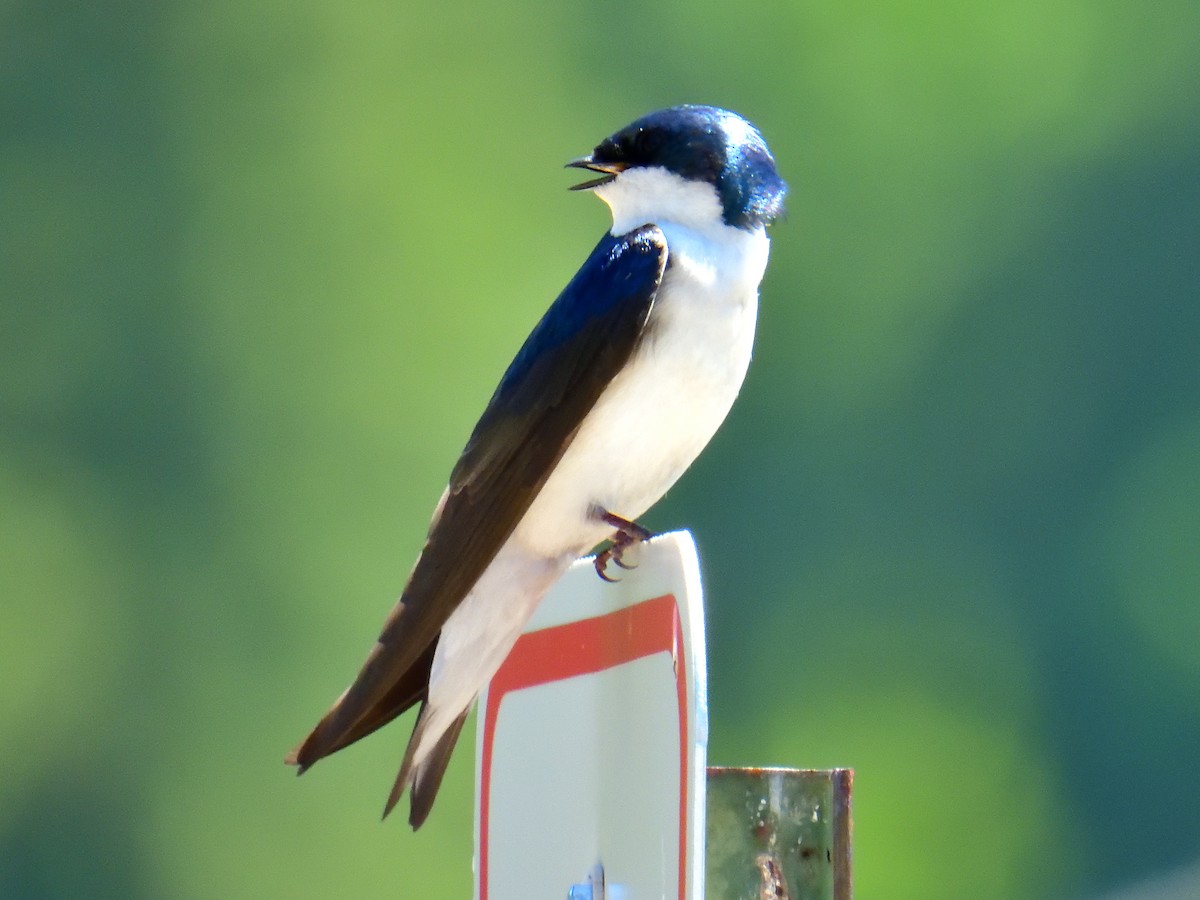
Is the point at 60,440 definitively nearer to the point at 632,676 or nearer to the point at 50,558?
the point at 50,558

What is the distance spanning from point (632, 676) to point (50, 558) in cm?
1074

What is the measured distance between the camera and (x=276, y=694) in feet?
34.9

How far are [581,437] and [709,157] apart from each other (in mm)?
350

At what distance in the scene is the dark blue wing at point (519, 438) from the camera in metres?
1.98

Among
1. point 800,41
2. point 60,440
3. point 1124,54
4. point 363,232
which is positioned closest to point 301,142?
point 363,232

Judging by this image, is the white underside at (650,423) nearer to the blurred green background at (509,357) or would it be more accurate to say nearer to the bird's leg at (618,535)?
the bird's leg at (618,535)

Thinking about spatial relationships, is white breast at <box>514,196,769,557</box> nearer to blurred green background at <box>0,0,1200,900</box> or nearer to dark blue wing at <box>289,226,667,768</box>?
dark blue wing at <box>289,226,667,768</box>

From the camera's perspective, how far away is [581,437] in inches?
84.7

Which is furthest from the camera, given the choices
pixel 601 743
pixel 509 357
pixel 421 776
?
pixel 509 357

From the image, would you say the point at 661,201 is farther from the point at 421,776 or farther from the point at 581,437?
the point at 421,776

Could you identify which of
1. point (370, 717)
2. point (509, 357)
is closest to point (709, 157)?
point (370, 717)

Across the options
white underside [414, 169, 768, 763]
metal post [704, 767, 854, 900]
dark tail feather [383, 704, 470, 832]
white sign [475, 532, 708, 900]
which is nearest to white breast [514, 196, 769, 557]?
white underside [414, 169, 768, 763]

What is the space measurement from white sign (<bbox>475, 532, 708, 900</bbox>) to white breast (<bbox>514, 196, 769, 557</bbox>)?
447 mm

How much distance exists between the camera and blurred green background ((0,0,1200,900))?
11.0 m
